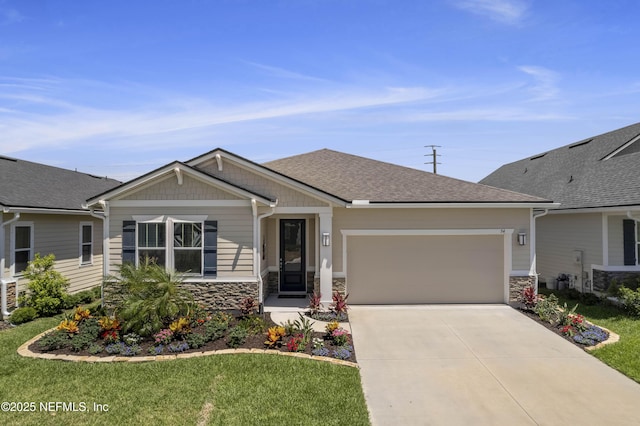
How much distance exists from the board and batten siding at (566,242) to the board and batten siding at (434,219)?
9.28 ft

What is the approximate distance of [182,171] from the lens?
384 inches

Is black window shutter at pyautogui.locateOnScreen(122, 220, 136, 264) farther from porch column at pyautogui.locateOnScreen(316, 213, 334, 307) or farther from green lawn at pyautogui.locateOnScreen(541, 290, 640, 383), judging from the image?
green lawn at pyautogui.locateOnScreen(541, 290, 640, 383)

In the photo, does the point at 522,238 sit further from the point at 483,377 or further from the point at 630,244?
the point at 483,377

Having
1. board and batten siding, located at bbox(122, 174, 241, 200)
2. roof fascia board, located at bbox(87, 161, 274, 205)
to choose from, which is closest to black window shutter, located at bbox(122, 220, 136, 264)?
board and batten siding, located at bbox(122, 174, 241, 200)

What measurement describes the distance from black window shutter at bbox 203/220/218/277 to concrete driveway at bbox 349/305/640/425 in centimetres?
390

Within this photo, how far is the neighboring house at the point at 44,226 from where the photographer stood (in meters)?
10.6

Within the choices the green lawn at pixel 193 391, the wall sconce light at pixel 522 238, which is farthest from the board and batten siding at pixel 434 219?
the green lawn at pixel 193 391

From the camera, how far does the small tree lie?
10.6 metres

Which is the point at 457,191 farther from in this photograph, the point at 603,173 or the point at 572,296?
the point at 603,173

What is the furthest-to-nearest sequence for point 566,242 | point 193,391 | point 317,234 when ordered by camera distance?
1. point 566,242
2. point 317,234
3. point 193,391

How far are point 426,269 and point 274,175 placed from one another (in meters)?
5.12

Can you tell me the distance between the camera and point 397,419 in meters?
5.01

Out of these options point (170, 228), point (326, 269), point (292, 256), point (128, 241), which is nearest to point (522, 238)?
point (326, 269)

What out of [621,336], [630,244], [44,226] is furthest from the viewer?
[44,226]
